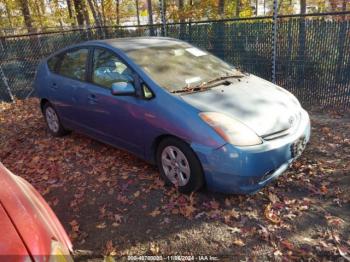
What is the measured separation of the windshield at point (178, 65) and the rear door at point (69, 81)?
942 mm

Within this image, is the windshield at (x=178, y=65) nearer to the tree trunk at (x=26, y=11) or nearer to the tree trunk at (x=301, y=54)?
the tree trunk at (x=301, y=54)

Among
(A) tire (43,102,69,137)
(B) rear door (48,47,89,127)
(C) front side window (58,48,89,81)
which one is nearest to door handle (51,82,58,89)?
(B) rear door (48,47,89,127)

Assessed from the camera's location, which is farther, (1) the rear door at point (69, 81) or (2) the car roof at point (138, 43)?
(1) the rear door at point (69, 81)

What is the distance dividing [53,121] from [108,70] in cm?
189

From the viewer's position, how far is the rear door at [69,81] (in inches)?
183

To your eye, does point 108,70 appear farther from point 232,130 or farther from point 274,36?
point 274,36

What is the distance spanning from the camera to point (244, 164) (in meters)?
3.01

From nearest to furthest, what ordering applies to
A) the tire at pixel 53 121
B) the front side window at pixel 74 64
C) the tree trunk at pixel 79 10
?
the front side window at pixel 74 64, the tire at pixel 53 121, the tree trunk at pixel 79 10

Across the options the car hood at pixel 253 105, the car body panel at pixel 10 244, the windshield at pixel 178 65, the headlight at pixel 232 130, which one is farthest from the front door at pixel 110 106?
the car body panel at pixel 10 244

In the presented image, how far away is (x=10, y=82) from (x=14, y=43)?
1011 mm

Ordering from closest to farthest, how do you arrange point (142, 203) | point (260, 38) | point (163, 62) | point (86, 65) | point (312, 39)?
point (142, 203), point (163, 62), point (86, 65), point (312, 39), point (260, 38)

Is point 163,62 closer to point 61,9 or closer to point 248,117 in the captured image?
point 248,117

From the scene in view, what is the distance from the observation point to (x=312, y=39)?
6.15 m

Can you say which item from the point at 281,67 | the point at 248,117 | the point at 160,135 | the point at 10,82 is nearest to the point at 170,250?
the point at 160,135
